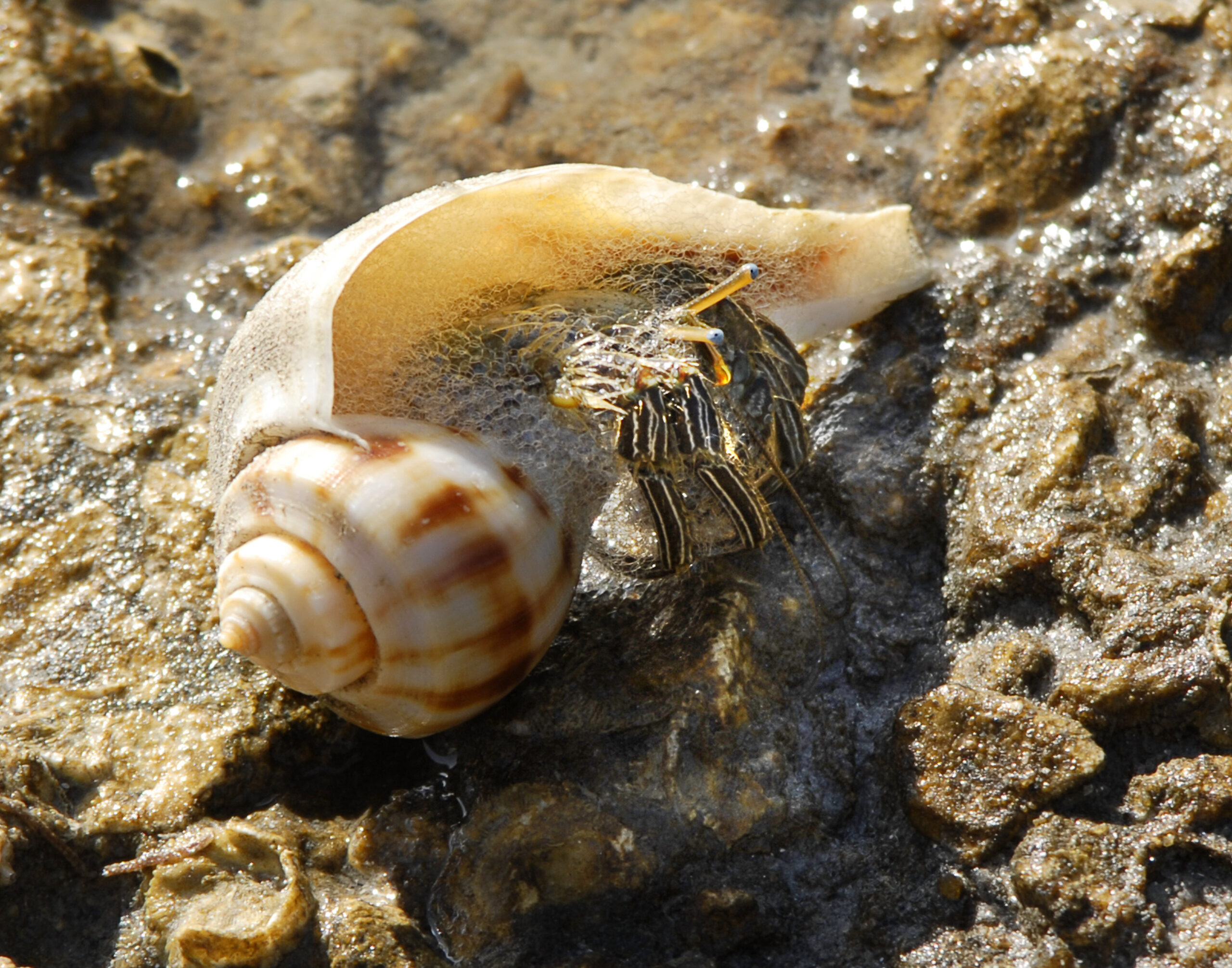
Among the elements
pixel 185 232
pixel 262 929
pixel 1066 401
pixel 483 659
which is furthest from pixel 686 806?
pixel 185 232

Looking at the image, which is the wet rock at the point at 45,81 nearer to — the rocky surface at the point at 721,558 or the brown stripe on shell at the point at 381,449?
the rocky surface at the point at 721,558

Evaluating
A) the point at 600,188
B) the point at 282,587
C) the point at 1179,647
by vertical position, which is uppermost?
the point at 600,188

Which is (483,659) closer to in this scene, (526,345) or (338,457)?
(338,457)

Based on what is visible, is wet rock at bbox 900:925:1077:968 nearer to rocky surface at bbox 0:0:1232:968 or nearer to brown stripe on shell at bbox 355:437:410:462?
rocky surface at bbox 0:0:1232:968

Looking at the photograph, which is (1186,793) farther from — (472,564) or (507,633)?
(472,564)

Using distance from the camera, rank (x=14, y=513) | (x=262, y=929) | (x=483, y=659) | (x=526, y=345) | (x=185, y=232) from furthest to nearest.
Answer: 1. (x=185, y=232)
2. (x=14, y=513)
3. (x=526, y=345)
4. (x=483, y=659)
5. (x=262, y=929)

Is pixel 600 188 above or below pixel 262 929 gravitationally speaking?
above

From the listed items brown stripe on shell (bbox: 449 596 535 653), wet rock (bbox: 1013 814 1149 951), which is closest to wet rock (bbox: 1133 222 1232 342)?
wet rock (bbox: 1013 814 1149 951)
